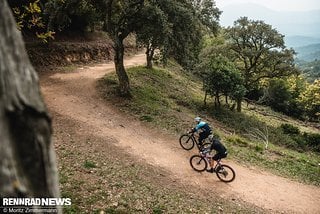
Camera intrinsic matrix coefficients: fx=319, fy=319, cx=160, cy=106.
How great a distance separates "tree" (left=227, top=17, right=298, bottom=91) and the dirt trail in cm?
1913

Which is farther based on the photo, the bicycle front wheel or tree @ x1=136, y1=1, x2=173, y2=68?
tree @ x1=136, y1=1, x2=173, y2=68

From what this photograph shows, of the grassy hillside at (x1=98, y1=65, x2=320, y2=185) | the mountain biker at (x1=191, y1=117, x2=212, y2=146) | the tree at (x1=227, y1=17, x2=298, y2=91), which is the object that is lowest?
the grassy hillside at (x1=98, y1=65, x2=320, y2=185)

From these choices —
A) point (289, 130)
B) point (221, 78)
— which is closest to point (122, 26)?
point (221, 78)

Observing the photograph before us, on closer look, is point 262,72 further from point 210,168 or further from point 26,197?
point 26,197

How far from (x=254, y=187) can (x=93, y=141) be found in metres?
8.47

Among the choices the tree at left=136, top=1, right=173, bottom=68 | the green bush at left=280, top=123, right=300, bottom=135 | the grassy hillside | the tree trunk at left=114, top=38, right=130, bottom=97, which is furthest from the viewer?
the green bush at left=280, top=123, right=300, bottom=135

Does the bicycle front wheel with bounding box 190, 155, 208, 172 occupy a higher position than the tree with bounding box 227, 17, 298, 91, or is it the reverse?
the tree with bounding box 227, 17, 298, 91

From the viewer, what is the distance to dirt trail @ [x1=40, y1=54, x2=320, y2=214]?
1480cm

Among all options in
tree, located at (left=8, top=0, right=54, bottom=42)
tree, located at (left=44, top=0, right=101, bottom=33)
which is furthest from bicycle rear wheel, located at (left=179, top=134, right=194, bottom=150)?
tree, located at (left=44, top=0, right=101, bottom=33)

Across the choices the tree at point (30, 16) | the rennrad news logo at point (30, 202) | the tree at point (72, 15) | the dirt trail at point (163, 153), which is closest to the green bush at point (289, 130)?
the dirt trail at point (163, 153)

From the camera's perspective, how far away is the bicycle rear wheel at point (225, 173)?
595 inches

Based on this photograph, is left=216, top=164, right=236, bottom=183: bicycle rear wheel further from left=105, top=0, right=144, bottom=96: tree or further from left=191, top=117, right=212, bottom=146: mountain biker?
left=105, top=0, right=144, bottom=96: tree

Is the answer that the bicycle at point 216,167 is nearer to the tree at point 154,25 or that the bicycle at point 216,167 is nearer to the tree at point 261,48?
the tree at point 154,25

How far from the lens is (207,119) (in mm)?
28344
